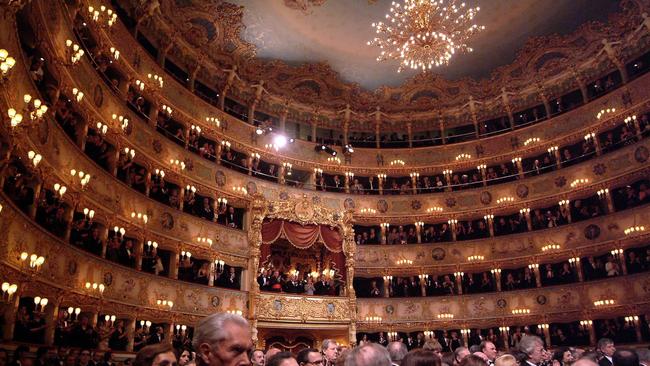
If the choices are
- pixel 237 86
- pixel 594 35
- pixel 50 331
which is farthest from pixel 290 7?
pixel 50 331

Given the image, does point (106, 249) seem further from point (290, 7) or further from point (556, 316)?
point (556, 316)

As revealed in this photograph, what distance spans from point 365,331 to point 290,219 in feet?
22.7

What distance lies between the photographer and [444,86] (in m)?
30.4

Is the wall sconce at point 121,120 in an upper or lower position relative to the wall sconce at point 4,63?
upper

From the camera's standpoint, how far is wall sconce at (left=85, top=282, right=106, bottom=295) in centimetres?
1564

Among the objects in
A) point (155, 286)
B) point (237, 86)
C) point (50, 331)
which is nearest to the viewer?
point (50, 331)

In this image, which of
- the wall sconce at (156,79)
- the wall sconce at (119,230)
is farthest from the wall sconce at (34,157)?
the wall sconce at (156,79)

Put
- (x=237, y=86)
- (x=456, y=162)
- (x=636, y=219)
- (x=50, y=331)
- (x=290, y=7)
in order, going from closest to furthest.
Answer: (x=50, y=331) → (x=636, y=219) → (x=290, y=7) → (x=237, y=86) → (x=456, y=162)

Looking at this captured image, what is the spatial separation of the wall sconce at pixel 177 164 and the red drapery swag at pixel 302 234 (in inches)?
206

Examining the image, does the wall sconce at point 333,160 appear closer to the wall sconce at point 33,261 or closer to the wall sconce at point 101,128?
→ the wall sconce at point 101,128

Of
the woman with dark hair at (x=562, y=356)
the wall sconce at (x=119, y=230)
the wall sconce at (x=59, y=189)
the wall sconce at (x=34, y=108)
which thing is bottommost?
the woman with dark hair at (x=562, y=356)

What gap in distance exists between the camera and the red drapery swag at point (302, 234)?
25453 millimetres

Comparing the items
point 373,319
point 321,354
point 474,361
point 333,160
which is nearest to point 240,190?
point 333,160

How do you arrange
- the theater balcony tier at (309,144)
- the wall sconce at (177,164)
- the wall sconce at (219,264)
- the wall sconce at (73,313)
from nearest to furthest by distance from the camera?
the wall sconce at (73,313), the theater balcony tier at (309,144), the wall sconce at (177,164), the wall sconce at (219,264)
